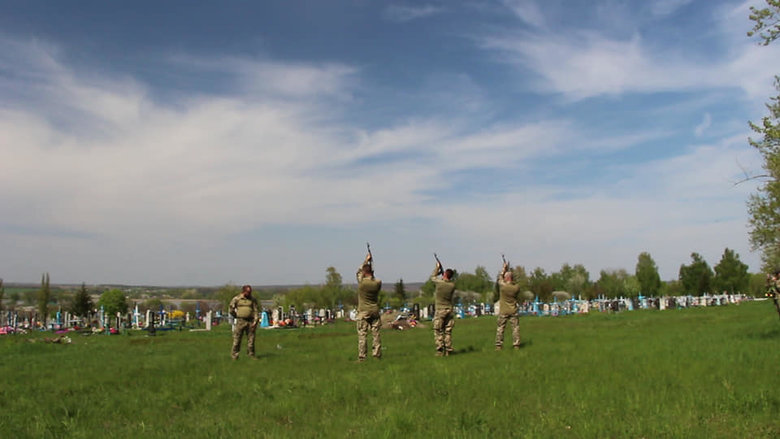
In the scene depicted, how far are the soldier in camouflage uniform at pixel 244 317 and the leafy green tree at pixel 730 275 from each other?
115 m

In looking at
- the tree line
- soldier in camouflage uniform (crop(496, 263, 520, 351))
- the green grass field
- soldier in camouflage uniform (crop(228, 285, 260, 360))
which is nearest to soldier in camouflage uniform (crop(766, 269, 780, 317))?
the green grass field

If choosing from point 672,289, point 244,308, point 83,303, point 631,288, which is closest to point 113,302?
point 83,303

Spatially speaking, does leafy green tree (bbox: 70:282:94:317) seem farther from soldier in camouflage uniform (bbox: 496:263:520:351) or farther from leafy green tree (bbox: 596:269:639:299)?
leafy green tree (bbox: 596:269:639:299)

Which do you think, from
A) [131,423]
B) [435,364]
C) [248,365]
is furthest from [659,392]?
[248,365]

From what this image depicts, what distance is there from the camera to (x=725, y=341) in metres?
16.6

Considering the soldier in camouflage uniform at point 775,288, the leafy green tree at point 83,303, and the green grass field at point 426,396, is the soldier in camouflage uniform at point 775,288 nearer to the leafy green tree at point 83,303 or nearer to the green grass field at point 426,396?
the green grass field at point 426,396

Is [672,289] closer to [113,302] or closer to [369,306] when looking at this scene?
[113,302]

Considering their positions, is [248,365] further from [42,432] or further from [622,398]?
[622,398]

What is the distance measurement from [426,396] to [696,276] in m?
121

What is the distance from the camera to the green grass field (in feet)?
23.5

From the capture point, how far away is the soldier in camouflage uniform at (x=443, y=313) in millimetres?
15930

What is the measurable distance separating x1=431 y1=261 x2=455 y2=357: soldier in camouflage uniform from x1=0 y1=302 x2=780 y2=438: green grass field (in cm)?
88

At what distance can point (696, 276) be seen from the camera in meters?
115

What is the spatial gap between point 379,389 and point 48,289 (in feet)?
265
